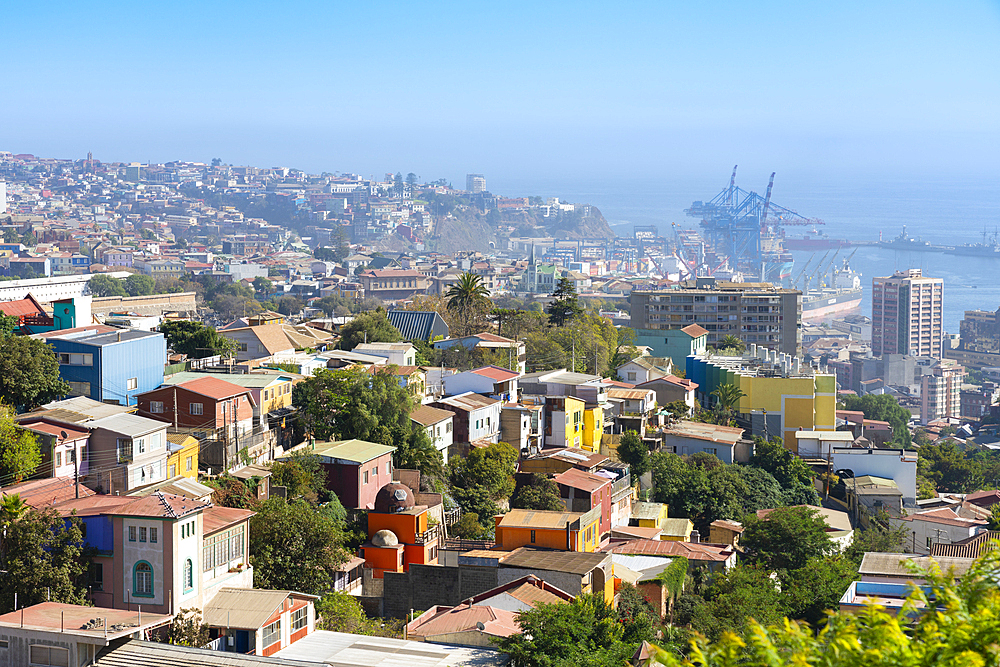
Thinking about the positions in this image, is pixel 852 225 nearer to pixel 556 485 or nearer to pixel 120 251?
pixel 120 251

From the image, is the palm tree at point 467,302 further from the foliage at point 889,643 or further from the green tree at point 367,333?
the foliage at point 889,643

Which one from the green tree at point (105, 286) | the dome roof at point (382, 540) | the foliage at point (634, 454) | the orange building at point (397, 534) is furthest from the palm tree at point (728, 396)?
the green tree at point (105, 286)

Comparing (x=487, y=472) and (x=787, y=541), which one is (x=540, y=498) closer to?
(x=487, y=472)

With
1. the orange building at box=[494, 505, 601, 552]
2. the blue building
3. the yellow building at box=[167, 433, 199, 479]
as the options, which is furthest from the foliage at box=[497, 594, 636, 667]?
the blue building

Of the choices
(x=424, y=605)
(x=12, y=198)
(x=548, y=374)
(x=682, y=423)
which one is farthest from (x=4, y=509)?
(x=12, y=198)

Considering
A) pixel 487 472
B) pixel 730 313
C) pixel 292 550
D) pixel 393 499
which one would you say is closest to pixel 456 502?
pixel 487 472

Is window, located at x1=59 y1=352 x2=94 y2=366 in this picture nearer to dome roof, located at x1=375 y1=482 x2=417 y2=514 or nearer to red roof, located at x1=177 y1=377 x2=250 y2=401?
red roof, located at x1=177 y1=377 x2=250 y2=401

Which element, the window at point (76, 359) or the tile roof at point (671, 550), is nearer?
the tile roof at point (671, 550)
